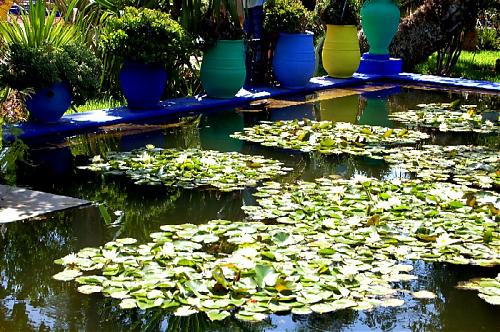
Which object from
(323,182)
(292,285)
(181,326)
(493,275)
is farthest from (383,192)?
(181,326)

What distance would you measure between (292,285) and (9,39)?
5040mm

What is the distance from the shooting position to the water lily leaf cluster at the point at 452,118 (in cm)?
905

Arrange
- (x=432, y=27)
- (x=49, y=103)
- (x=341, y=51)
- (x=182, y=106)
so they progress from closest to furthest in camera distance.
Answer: (x=49, y=103)
(x=182, y=106)
(x=341, y=51)
(x=432, y=27)

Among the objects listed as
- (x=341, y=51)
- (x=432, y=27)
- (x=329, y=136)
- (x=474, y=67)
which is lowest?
(x=474, y=67)

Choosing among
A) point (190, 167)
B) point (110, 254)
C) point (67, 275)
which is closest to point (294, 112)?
point (190, 167)

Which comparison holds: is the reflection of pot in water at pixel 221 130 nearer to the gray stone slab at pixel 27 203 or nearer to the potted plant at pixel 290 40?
the potted plant at pixel 290 40

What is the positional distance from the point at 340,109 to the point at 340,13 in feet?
8.32

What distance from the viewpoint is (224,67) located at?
10227 mm

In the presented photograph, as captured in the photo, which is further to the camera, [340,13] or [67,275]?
[340,13]

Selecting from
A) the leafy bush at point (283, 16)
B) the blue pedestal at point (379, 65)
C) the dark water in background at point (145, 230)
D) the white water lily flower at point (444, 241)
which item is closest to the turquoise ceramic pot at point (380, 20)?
the blue pedestal at point (379, 65)

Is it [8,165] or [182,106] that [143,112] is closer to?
[182,106]

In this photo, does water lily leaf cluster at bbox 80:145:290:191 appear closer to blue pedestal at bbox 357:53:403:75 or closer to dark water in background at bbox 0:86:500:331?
dark water in background at bbox 0:86:500:331

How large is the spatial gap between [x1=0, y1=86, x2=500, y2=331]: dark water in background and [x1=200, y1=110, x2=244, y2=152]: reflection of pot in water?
0.03ft

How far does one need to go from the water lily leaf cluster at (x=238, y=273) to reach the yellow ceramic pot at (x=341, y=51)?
7580 millimetres
